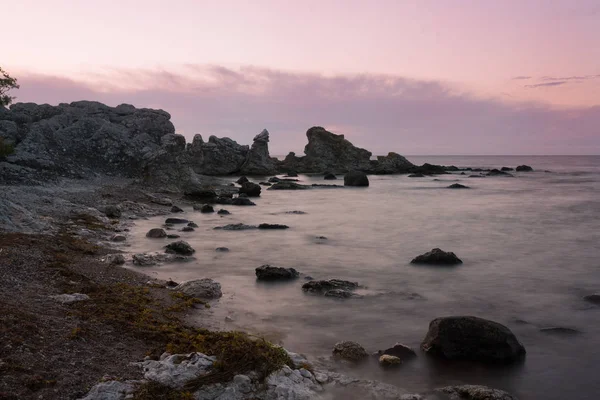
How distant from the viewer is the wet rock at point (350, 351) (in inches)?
383

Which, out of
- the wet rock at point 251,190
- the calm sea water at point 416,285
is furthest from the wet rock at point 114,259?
the wet rock at point 251,190

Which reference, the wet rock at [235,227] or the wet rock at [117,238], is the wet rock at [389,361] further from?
the wet rock at [235,227]

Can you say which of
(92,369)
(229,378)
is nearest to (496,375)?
(229,378)

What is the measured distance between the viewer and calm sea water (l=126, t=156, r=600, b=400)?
963cm

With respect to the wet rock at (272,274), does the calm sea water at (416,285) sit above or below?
below

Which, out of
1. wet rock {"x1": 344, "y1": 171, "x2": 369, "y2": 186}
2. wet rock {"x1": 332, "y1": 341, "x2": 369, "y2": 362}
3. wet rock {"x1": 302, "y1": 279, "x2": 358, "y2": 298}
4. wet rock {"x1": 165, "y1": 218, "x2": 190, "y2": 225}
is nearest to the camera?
wet rock {"x1": 332, "y1": 341, "x2": 369, "y2": 362}

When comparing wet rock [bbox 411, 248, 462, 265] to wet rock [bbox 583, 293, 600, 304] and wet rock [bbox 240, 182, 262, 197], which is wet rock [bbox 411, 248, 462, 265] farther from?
wet rock [bbox 240, 182, 262, 197]

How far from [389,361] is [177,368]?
4.35 m

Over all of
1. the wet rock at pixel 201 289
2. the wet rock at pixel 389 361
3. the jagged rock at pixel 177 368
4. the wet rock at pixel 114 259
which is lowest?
the wet rock at pixel 389 361

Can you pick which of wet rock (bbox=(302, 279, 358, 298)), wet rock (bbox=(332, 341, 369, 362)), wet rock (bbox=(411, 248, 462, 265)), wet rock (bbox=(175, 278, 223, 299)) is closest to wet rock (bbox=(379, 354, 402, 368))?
wet rock (bbox=(332, 341, 369, 362))

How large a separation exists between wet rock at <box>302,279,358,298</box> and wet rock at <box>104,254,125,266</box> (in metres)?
6.25

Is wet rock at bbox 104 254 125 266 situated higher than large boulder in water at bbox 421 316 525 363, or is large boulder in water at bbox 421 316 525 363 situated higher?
wet rock at bbox 104 254 125 266

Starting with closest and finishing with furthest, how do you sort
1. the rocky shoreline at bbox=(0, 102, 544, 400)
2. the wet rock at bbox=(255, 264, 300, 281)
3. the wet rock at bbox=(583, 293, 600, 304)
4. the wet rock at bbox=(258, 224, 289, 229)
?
the rocky shoreline at bbox=(0, 102, 544, 400) → the wet rock at bbox=(583, 293, 600, 304) → the wet rock at bbox=(255, 264, 300, 281) → the wet rock at bbox=(258, 224, 289, 229)

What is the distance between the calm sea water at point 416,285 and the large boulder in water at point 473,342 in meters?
0.28
